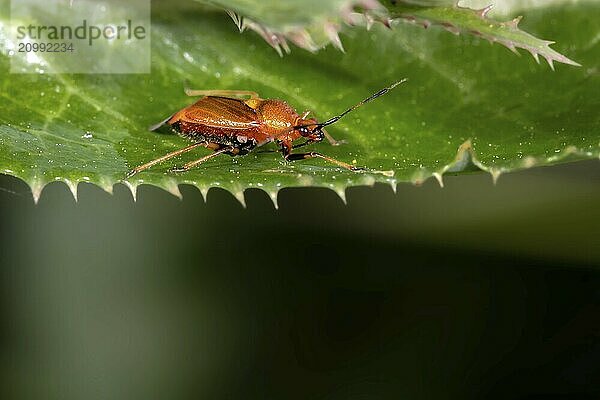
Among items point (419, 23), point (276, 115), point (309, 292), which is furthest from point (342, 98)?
point (309, 292)

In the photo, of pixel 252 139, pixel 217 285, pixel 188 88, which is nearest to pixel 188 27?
pixel 188 88

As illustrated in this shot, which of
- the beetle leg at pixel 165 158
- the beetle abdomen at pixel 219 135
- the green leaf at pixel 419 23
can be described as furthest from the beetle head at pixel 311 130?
the green leaf at pixel 419 23

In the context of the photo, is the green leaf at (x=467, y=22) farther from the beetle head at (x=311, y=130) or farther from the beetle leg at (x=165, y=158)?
the beetle leg at (x=165, y=158)

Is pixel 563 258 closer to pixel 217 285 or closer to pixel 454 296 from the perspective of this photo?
pixel 454 296

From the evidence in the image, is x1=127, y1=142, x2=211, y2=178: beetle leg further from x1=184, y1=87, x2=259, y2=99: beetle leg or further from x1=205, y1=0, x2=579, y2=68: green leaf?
x1=205, y1=0, x2=579, y2=68: green leaf

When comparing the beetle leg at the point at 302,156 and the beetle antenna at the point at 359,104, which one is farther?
the beetle antenna at the point at 359,104

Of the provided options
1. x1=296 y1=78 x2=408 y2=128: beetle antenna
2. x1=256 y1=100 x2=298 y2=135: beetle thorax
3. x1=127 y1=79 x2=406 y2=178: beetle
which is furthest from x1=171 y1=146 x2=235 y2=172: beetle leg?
x1=296 y1=78 x2=408 y2=128: beetle antenna

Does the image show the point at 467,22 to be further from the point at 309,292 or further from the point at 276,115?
the point at 309,292
